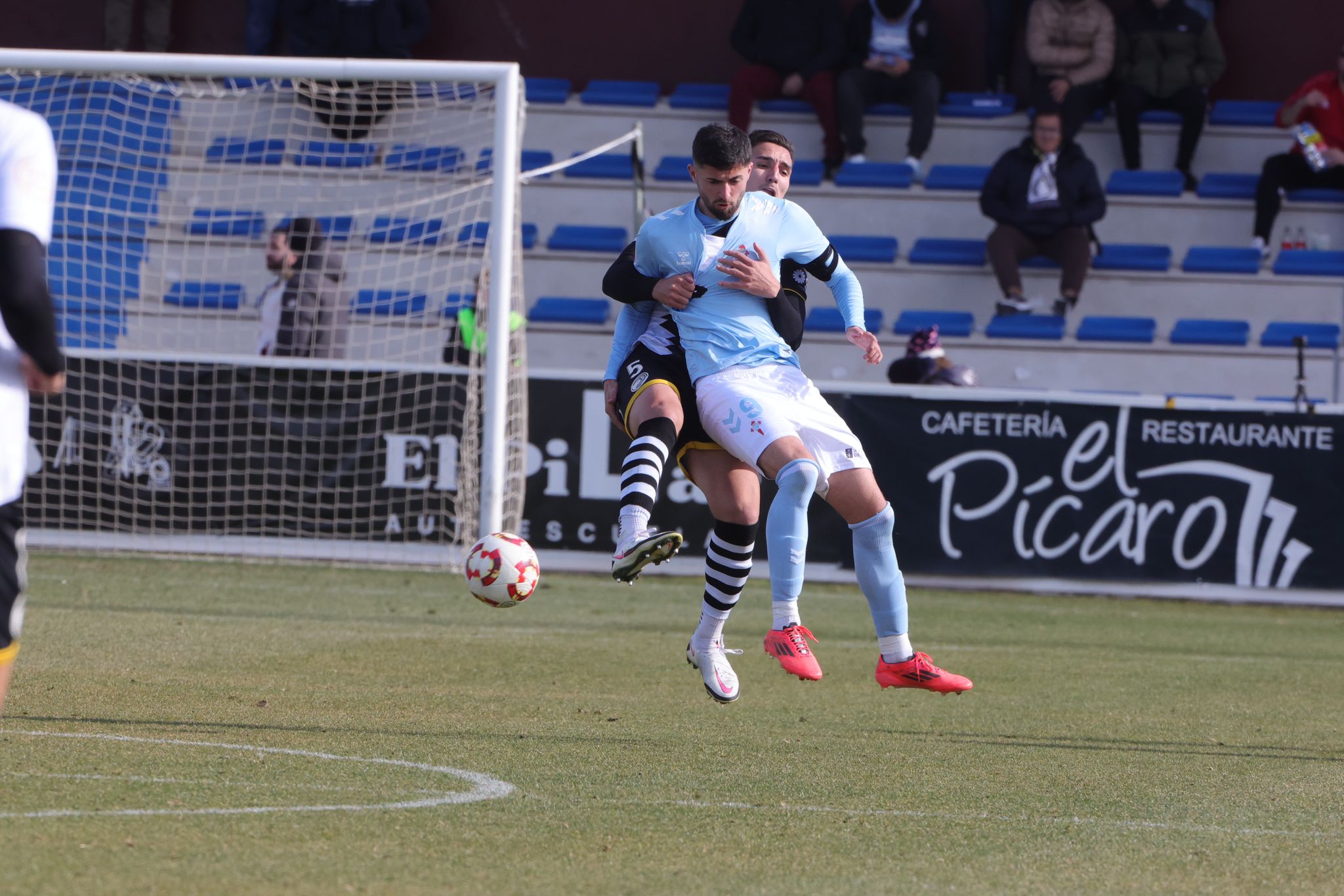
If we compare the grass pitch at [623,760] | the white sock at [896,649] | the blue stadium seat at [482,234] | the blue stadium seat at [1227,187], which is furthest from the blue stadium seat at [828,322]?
the white sock at [896,649]

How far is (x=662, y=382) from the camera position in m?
5.94

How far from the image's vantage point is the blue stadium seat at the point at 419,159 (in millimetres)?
15336

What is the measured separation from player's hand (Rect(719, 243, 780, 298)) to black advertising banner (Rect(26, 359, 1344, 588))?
594 cm

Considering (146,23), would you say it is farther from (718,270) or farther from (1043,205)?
(718,270)

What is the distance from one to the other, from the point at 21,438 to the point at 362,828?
4.12 ft

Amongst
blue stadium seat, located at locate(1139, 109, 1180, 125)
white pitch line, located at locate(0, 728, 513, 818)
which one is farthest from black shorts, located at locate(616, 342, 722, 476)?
blue stadium seat, located at locate(1139, 109, 1180, 125)

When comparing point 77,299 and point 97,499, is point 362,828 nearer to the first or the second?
point 97,499

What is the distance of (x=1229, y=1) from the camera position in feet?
59.2

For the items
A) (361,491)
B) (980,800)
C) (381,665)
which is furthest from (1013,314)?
(980,800)

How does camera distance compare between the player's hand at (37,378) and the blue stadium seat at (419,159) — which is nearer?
the player's hand at (37,378)

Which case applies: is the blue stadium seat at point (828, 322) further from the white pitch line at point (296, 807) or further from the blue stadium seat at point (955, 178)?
the white pitch line at point (296, 807)

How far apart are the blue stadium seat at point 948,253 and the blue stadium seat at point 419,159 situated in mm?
4577

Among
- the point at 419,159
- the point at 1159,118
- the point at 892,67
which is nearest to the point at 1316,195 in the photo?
the point at 1159,118

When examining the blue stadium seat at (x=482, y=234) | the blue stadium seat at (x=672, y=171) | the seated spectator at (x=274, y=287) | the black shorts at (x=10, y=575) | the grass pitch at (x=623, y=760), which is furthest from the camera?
the blue stadium seat at (x=672, y=171)
